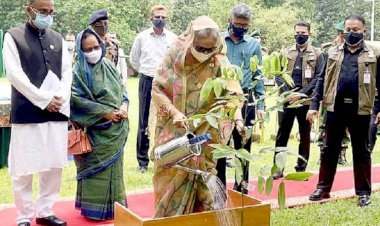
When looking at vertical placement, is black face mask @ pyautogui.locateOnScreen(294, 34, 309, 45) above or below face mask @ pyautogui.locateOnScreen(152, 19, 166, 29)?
below

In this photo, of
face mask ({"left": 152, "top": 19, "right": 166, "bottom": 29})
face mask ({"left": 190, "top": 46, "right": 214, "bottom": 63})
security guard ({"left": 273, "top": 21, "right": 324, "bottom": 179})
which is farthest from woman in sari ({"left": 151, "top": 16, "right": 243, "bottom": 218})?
face mask ({"left": 152, "top": 19, "right": 166, "bottom": 29})

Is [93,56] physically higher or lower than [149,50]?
lower

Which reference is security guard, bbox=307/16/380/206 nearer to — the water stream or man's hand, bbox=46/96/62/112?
the water stream

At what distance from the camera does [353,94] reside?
5.02 metres

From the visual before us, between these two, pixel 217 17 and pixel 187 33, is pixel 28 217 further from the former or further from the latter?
pixel 217 17

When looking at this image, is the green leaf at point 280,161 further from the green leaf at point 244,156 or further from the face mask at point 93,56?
the face mask at point 93,56

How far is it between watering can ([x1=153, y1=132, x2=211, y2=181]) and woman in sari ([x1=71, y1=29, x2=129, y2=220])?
1.26 meters

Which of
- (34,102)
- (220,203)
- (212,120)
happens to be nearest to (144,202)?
(34,102)

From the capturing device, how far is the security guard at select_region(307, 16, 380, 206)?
16.4 ft

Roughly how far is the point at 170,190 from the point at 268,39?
2804 centimetres

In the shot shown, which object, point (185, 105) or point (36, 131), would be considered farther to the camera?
point (36, 131)

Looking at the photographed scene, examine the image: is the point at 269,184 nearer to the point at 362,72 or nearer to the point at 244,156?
the point at 244,156

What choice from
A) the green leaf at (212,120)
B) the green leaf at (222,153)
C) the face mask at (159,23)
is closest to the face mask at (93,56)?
the green leaf at (212,120)

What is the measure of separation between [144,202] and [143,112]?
1514 mm
